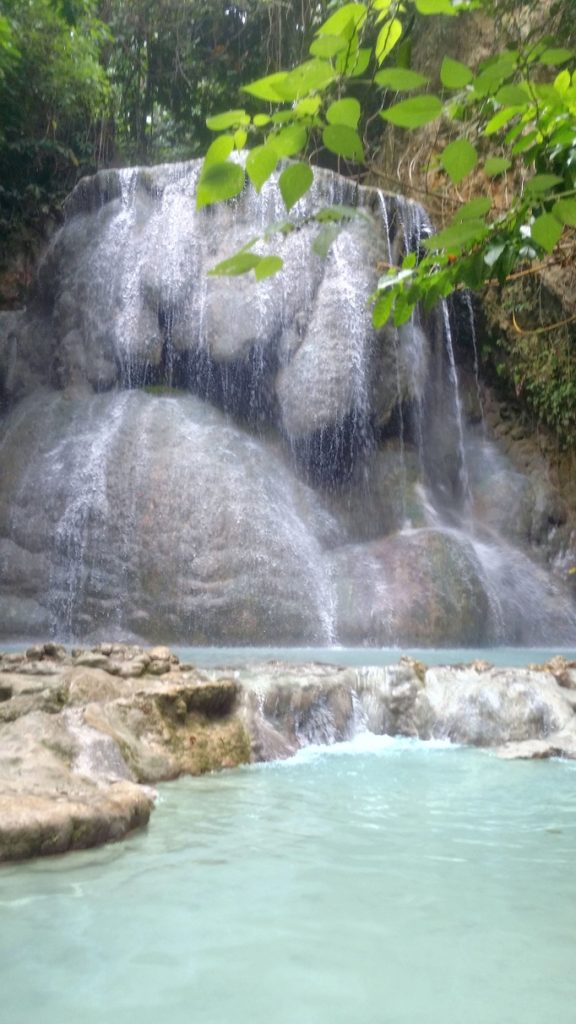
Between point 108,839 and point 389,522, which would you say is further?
point 389,522

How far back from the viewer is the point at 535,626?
11.4m

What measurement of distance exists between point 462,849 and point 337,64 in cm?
285

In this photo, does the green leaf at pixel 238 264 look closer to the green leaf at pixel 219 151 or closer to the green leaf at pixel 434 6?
the green leaf at pixel 219 151

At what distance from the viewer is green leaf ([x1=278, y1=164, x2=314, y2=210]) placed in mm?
1117

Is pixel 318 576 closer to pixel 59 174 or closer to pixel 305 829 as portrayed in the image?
pixel 305 829

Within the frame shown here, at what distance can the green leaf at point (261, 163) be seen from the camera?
3.67 feet

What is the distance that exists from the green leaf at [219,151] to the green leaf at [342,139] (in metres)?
0.12

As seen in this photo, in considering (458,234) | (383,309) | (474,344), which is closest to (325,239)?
(458,234)

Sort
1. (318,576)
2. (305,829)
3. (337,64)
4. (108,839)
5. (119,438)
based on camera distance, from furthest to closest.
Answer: (119,438) → (318,576) → (305,829) → (108,839) → (337,64)

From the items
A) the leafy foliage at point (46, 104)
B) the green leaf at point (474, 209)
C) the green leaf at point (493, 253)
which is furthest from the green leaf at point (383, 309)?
the leafy foliage at point (46, 104)

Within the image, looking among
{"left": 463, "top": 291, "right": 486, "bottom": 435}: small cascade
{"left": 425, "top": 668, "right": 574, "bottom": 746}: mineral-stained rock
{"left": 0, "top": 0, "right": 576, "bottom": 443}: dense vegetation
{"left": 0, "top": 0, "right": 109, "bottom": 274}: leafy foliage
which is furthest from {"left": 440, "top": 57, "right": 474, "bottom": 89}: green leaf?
{"left": 0, "top": 0, "right": 109, "bottom": 274}: leafy foliage

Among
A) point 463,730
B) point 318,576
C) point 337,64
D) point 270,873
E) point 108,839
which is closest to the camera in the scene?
point 337,64

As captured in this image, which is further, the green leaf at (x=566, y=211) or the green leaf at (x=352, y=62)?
the green leaf at (x=566, y=211)

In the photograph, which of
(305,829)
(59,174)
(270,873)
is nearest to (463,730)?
(305,829)
